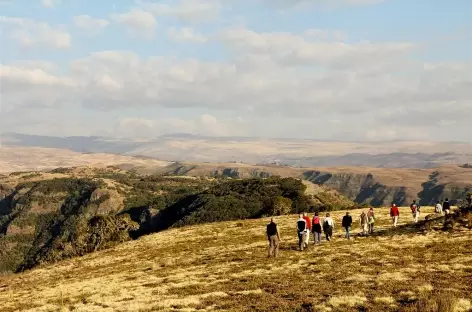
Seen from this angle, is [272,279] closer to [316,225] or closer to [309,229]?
[309,229]

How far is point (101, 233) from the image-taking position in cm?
8750

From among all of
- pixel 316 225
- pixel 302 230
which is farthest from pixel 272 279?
pixel 316 225

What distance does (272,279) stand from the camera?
27.3 metres

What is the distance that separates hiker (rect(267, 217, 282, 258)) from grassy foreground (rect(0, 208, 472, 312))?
34.7 inches

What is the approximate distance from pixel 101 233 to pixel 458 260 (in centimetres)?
7261

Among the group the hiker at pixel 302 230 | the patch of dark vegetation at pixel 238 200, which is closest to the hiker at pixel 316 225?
the hiker at pixel 302 230

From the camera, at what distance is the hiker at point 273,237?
3481cm

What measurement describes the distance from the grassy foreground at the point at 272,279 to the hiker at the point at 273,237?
882mm

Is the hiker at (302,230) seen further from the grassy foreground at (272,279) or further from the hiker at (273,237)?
the hiker at (273,237)

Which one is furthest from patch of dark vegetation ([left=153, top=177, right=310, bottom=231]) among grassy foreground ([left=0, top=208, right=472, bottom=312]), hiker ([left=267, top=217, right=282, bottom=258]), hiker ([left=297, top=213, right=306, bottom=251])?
hiker ([left=267, top=217, right=282, bottom=258])

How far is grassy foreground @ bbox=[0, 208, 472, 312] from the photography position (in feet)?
69.4

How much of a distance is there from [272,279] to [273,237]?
315 inches

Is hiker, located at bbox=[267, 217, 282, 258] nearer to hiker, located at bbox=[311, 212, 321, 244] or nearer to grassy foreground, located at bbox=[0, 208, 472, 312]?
grassy foreground, located at bbox=[0, 208, 472, 312]

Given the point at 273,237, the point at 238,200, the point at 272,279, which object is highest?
the point at 273,237
